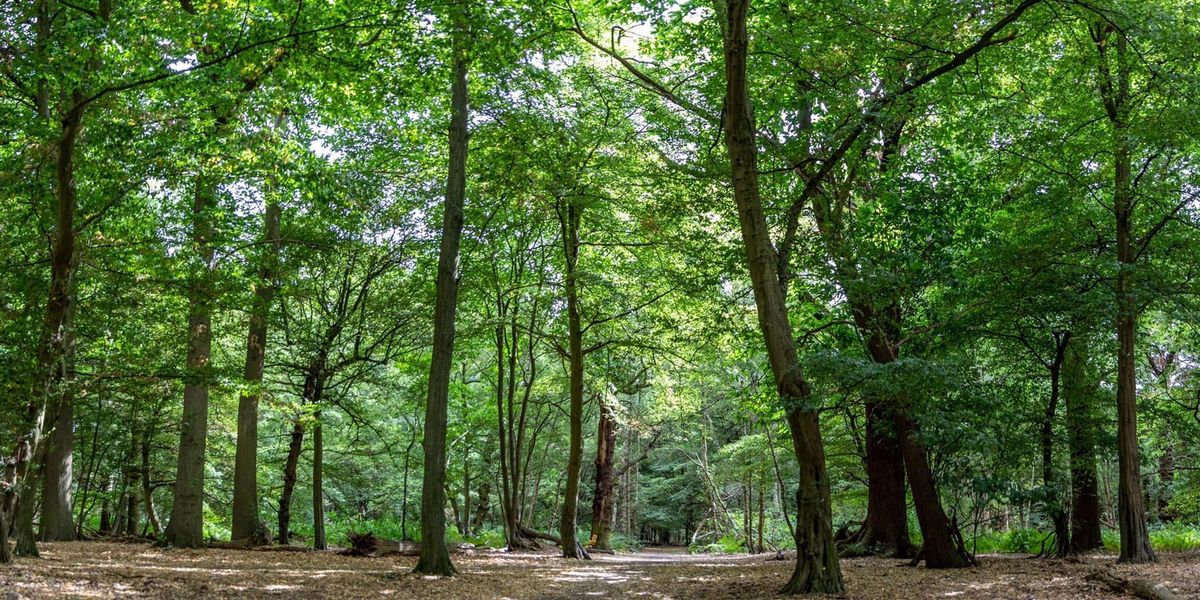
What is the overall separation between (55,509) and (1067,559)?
16825 mm

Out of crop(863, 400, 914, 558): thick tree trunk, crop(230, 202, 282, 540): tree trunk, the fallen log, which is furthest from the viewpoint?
crop(230, 202, 282, 540): tree trunk

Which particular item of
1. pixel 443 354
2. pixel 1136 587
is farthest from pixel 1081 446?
pixel 443 354

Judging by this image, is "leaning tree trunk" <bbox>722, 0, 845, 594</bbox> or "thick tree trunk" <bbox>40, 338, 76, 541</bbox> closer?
"leaning tree trunk" <bbox>722, 0, 845, 594</bbox>

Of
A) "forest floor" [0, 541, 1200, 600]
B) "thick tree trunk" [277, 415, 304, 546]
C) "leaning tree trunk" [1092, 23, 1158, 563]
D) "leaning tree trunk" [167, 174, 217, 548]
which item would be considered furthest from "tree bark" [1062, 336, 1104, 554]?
"leaning tree trunk" [167, 174, 217, 548]

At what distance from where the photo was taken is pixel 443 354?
10773mm

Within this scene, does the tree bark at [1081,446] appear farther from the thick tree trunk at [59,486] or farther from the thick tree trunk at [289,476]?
the thick tree trunk at [59,486]

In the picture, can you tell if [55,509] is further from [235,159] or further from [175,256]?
[235,159]

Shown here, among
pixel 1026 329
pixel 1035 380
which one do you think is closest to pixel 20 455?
pixel 1026 329

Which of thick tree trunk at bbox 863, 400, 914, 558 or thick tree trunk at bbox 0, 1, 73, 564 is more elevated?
thick tree trunk at bbox 0, 1, 73, 564

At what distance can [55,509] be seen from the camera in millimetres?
13961

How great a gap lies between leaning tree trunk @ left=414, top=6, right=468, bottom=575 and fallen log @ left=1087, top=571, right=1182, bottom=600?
292 inches

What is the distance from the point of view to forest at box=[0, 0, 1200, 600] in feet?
27.4

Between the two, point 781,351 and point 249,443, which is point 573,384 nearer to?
point 249,443

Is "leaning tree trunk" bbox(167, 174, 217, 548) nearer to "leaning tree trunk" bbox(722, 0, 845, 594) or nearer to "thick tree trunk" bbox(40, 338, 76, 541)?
"thick tree trunk" bbox(40, 338, 76, 541)
